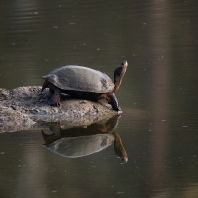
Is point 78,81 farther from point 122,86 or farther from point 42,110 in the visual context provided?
point 122,86

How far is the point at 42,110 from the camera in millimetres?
Answer: 8383

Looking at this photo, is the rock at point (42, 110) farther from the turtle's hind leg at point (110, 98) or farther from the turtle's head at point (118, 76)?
the turtle's head at point (118, 76)

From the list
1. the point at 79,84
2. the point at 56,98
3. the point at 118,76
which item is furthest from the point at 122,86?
the point at 56,98

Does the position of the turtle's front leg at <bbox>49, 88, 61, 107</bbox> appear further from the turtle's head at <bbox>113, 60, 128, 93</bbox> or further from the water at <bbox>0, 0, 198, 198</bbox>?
the turtle's head at <bbox>113, 60, 128, 93</bbox>

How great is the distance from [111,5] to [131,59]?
318 inches

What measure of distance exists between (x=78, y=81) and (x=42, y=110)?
59 cm

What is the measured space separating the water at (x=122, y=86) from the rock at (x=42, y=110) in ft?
0.92

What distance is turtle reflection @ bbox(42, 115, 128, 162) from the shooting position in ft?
23.5

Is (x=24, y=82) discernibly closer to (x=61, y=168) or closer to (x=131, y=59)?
(x=131, y=59)

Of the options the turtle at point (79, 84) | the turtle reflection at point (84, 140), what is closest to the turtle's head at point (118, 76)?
the turtle at point (79, 84)

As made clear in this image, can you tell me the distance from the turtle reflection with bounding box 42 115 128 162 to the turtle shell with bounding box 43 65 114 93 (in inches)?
16.9

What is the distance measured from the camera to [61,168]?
6598 millimetres

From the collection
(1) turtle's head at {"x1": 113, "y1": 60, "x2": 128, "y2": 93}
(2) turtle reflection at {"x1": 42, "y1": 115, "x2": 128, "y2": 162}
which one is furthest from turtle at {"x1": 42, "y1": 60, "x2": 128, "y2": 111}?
(2) turtle reflection at {"x1": 42, "y1": 115, "x2": 128, "y2": 162}

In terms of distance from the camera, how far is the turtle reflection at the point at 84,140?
7.16m
